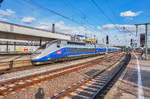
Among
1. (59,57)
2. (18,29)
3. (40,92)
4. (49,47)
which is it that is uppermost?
(18,29)

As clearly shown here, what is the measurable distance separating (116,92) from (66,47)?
10.9 m

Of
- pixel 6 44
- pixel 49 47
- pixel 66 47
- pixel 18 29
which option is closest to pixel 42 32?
pixel 18 29

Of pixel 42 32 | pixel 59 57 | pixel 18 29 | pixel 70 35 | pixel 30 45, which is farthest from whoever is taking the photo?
pixel 30 45

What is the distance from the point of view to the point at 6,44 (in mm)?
41250

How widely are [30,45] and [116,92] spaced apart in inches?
1908

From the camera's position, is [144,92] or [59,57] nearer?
[144,92]

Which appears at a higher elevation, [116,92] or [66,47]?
[66,47]

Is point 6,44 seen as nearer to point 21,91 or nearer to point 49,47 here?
point 49,47

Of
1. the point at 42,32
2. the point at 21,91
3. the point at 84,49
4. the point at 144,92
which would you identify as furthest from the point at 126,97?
the point at 42,32

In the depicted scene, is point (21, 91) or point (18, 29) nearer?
point (21, 91)

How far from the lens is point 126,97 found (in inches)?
193

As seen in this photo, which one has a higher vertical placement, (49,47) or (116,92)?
(49,47)

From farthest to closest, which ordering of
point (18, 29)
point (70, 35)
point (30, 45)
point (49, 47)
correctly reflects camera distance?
Result: point (30, 45) → point (70, 35) → point (18, 29) → point (49, 47)

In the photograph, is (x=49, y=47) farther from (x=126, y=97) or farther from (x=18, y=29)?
(x=18, y=29)
